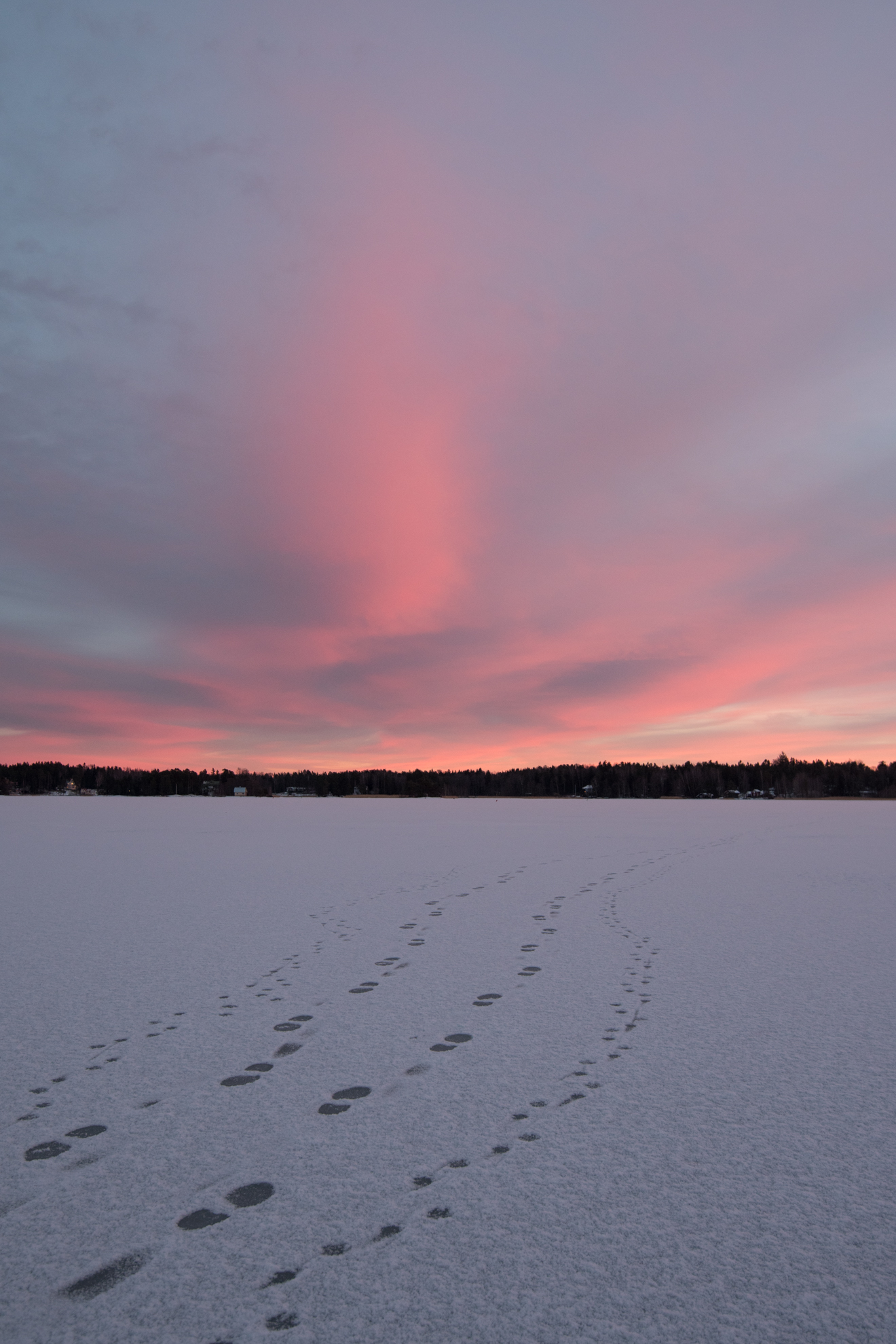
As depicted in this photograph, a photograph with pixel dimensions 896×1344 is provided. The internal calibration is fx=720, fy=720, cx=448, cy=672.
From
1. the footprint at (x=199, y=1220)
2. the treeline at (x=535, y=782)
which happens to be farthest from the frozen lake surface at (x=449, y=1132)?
the treeline at (x=535, y=782)

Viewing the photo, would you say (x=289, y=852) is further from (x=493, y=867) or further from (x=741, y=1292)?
(x=741, y=1292)

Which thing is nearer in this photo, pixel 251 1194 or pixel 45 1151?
pixel 251 1194

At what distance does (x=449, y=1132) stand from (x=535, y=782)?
156947 mm

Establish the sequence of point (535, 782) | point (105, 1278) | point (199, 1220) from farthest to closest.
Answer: point (535, 782) → point (199, 1220) → point (105, 1278)

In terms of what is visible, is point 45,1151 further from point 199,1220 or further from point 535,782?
point 535,782

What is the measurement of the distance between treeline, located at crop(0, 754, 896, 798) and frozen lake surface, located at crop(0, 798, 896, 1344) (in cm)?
13914

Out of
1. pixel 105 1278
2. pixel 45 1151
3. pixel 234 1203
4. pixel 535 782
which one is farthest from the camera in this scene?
pixel 535 782

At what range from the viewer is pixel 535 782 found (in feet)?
520

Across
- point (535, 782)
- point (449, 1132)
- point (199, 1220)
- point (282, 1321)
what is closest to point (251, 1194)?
point (199, 1220)

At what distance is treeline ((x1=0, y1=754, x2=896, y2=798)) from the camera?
136125mm

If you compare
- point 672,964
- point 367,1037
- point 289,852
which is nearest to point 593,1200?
point 367,1037

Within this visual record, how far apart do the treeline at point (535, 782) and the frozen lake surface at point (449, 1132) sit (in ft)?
456

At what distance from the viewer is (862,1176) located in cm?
368

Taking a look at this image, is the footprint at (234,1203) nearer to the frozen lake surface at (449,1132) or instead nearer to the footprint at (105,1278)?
the frozen lake surface at (449,1132)
